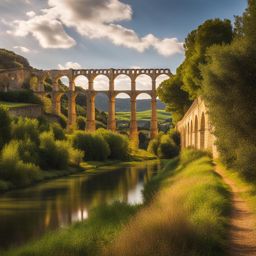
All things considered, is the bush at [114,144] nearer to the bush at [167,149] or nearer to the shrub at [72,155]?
the bush at [167,149]

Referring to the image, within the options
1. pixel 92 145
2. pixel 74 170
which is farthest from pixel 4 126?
pixel 92 145

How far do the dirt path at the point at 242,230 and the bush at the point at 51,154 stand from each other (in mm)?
27418

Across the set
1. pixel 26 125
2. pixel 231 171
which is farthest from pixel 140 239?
pixel 26 125

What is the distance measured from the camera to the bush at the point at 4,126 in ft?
111

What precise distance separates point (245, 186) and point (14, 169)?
59.7ft

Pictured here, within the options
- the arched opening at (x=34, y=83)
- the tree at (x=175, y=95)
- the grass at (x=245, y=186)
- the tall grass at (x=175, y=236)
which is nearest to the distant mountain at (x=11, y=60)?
the arched opening at (x=34, y=83)

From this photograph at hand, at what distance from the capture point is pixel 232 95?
13859 millimetres

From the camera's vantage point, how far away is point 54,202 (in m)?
23.0

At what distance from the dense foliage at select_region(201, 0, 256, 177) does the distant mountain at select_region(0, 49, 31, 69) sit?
92734mm

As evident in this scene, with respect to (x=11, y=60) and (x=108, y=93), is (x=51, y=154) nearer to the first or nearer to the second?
(x=108, y=93)

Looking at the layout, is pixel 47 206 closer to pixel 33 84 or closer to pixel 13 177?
pixel 13 177

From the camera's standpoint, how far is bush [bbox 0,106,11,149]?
33750 mm

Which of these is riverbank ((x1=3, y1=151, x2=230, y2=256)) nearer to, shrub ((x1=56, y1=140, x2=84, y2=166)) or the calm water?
the calm water

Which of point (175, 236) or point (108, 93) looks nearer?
point (175, 236)
